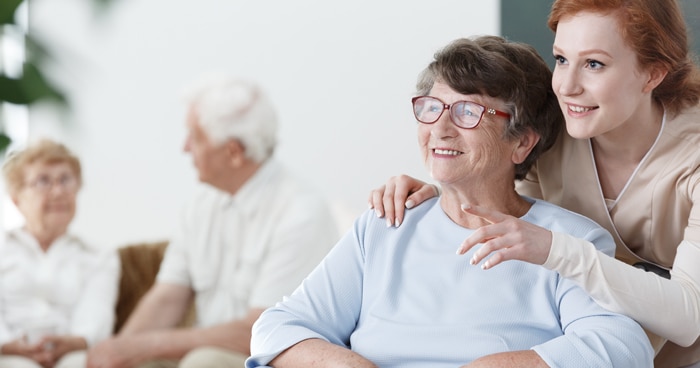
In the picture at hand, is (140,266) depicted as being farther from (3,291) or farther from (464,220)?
(464,220)

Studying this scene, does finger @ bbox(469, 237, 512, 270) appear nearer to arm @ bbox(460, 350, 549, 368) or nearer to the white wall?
arm @ bbox(460, 350, 549, 368)

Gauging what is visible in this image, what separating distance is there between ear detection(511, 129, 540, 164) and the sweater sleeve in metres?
0.28

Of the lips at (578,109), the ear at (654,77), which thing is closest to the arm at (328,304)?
the lips at (578,109)

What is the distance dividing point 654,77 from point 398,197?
0.52 metres

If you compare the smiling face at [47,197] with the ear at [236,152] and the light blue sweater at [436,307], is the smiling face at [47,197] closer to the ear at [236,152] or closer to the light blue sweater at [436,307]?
the ear at [236,152]

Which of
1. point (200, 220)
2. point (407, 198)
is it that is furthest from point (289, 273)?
point (407, 198)

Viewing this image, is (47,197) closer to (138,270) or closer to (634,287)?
(138,270)

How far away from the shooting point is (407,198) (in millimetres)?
1773

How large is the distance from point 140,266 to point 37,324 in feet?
1.73

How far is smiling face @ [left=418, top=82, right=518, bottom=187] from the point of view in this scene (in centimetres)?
166

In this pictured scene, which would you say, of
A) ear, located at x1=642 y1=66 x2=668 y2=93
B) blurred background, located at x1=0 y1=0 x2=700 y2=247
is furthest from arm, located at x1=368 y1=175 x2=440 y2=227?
blurred background, located at x1=0 y1=0 x2=700 y2=247

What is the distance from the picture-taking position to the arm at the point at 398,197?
174cm

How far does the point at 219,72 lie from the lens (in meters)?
4.48

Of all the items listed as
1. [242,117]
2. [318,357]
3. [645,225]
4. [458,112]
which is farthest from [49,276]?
[645,225]
